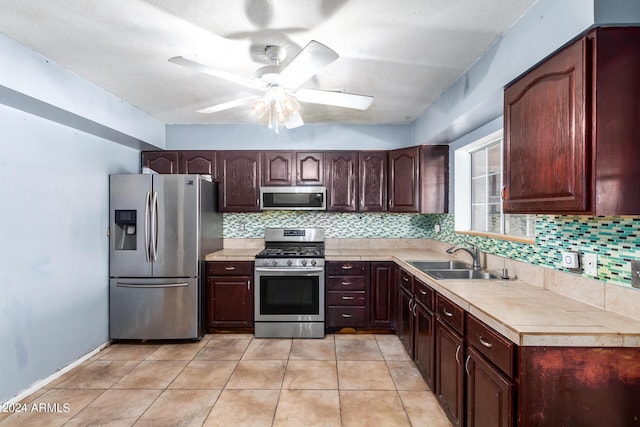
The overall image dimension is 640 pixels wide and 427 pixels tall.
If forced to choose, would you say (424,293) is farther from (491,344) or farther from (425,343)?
(491,344)

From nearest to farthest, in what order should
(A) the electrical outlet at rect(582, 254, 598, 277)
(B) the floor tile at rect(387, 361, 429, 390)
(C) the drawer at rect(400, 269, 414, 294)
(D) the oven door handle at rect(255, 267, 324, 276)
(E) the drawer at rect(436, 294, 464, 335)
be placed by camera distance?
(A) the electrical outlet at rect(582, 254, 598, 277) → (E) the drawer at rect(436, 294, 464, 335) → (B) the floor tile at rect(387, 361, 429, 390) → (C) the drawer at rect(400, 269, 414, 294) → (D) the oven door handle at rect(255, 267, 324, 276)

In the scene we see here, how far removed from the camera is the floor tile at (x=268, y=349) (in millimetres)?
3037

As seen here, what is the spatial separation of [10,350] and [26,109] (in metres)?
1.69

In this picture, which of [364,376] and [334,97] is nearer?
[334,97]

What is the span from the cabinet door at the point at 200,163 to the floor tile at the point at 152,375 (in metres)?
1.98

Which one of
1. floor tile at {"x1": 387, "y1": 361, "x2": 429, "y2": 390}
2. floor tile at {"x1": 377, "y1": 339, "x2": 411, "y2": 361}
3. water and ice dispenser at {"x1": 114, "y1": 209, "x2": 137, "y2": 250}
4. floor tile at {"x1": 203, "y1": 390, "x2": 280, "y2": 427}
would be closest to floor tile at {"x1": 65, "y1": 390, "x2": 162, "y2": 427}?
floor tile at {"x1": 203, "y1": 390, "x2": 280, "y2": 427}

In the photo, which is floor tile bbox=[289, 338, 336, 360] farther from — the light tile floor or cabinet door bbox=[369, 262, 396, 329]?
cabinet door bbox=[369, 262, 396, 329]

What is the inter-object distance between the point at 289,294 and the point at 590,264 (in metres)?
2.56

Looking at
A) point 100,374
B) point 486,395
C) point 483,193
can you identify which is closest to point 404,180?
point 483,193

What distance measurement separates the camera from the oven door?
137 inches

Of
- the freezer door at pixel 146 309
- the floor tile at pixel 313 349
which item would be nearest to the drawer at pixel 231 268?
the freezer door at pixel 146 309

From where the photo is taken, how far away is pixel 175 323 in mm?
3307

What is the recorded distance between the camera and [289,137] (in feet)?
13.0

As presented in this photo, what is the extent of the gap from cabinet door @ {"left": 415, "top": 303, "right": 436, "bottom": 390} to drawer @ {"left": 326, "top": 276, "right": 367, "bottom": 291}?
92cm
